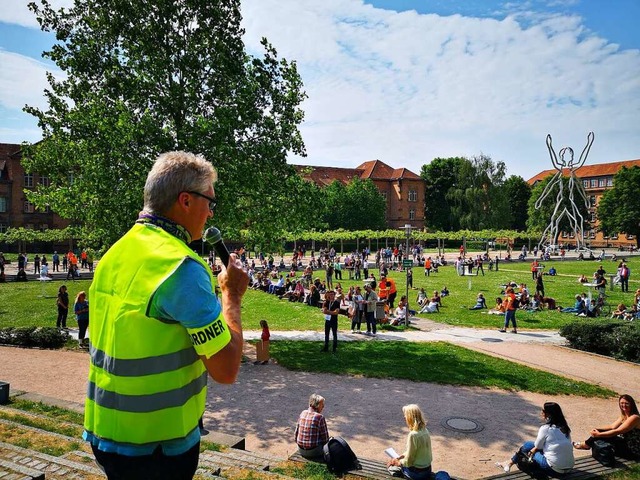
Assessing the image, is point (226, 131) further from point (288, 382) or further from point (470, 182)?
point (470, 182)

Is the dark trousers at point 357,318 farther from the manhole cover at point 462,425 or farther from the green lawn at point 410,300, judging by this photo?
the manhole cover at point 462,425

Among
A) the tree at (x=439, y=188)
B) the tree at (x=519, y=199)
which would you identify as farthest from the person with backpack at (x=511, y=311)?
the tree at (x=519, y=199)

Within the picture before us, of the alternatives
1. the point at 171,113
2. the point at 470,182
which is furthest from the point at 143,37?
the point at 470,182

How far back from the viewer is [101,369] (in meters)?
1.99

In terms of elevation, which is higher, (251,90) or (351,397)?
(251,90)

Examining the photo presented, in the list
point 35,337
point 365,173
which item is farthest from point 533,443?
point 365,173

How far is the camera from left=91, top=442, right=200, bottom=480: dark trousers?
1944mm

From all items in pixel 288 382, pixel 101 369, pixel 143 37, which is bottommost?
pixel 288 382

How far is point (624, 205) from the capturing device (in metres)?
78.2

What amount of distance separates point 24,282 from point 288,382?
3003 cm

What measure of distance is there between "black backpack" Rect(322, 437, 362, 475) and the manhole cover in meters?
3.43

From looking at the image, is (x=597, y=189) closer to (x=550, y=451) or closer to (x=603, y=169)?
(x=603, y=169)

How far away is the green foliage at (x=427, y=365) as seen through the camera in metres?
12.6

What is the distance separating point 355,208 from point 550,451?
68.7 m
